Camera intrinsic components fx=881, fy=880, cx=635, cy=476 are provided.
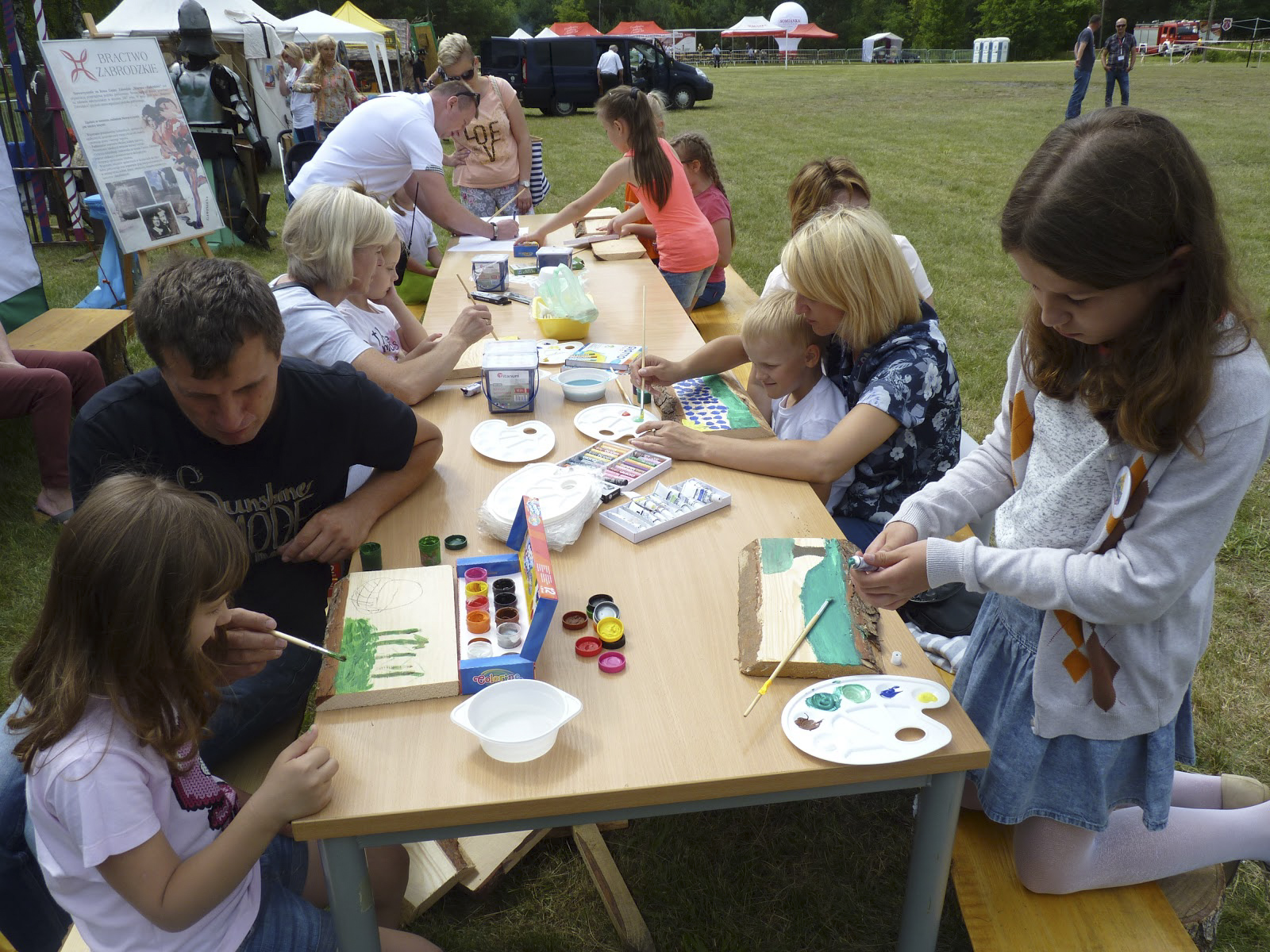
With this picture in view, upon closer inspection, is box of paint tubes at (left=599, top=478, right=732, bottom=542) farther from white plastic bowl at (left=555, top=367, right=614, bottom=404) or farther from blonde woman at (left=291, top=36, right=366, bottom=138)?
blonde woman at (left=291, top=36, right=366, bottom=138)

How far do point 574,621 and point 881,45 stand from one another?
2267 inches

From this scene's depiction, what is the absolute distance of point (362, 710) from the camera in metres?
1.36

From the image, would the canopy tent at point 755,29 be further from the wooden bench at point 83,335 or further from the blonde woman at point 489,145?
the wooden bench at point 83,335

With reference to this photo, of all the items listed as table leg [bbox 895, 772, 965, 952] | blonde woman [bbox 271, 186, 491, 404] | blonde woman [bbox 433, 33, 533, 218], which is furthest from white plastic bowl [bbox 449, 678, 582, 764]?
blonde woman [bbox 433, 33, 533, 218]

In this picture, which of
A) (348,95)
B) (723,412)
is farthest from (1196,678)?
(348,95)

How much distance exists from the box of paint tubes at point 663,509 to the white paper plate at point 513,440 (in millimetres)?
362

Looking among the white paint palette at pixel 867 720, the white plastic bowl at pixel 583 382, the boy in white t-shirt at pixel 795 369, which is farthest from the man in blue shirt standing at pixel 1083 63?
the white paint palette at pixel 867 720

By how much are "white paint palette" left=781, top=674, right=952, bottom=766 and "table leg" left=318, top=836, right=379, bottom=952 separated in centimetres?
65

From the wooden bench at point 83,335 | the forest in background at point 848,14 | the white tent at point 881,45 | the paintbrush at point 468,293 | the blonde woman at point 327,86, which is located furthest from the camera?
the white tent at point 881,45

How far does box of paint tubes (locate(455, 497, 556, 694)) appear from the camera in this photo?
1.39 metres

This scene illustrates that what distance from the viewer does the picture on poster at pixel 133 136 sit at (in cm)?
516

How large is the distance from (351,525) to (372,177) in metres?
2.79

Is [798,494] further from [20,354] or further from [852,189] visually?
[20,354]

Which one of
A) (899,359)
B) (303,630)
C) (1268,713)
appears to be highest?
(899,359)
